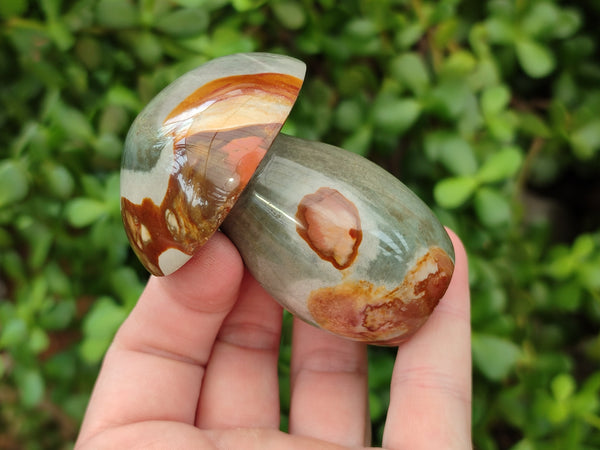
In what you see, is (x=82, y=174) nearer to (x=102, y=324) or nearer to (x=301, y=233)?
(x=102, y=324)

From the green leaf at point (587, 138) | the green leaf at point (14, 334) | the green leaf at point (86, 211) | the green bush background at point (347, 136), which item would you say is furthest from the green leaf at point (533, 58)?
the green leaf at point (14, 334)

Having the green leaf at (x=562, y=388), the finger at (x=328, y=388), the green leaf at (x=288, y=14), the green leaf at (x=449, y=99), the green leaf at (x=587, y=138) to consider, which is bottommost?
the green leaf at (x=562, y=388)

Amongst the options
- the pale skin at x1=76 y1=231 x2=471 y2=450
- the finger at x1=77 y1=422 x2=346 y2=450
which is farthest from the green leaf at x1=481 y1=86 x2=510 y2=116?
the finger at x1=77 y1=422 x2=346 y2=450

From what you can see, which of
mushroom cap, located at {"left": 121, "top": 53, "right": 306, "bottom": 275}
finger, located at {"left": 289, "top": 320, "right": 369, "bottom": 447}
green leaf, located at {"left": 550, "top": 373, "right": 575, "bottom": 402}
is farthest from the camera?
green leaf, located at {"left": 550, "top": 373, "right": 575, "bottom": 402}

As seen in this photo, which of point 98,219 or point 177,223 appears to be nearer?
point 177,223

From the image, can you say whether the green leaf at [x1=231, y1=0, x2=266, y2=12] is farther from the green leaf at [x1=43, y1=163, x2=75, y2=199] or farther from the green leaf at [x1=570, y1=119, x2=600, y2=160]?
the green leaf at [x1=570, y1=119, x2=600, y2=160]

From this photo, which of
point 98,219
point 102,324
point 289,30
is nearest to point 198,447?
point 102,324

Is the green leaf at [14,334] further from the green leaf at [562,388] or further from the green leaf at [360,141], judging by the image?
the green leaf at [562,388]
